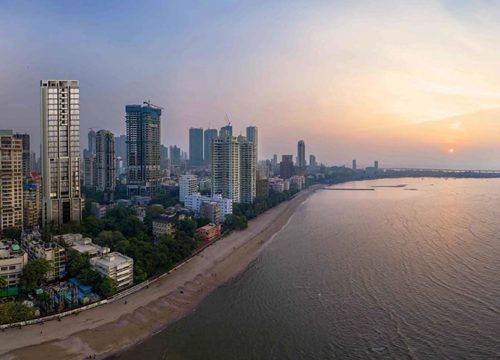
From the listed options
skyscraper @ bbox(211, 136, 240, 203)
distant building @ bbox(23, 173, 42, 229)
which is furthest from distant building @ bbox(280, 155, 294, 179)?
distant building @ bbox(23, 173, 42, 229)

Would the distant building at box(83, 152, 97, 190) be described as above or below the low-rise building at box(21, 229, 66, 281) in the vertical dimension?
above

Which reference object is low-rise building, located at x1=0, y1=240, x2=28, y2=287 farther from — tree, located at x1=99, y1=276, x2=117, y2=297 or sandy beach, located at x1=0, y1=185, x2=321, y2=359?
sandy beach, located at x1=0, y1=185, x2=321, y2=359

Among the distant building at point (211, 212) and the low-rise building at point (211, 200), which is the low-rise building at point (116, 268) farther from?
the low-rise building at point (211, 200)

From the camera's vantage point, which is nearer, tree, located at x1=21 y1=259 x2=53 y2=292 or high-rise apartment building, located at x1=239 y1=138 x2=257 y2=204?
tree, located at x1=21 y1=259 x2=53 y2=292

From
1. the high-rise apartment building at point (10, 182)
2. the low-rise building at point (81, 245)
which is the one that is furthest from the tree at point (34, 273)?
the high-rise apartment building at point (10, 182)

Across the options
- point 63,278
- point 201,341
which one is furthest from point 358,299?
point 63,278

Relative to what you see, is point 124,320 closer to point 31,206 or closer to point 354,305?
point 354,305

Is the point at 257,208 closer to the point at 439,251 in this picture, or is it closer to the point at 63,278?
the point at 439,251
